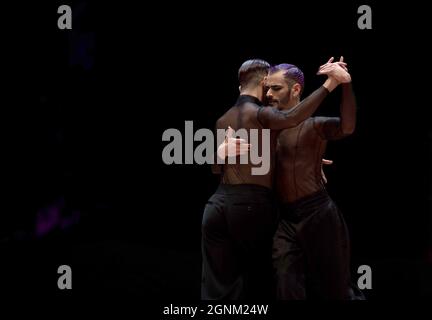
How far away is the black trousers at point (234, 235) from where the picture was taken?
139 inches

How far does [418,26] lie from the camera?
5.03 metres

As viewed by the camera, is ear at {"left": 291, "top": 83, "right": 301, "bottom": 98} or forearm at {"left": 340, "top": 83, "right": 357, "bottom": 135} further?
ear at {"left": 291, "top": 83, "right": 301, "bottom": 98}

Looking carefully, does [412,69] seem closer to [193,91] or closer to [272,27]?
[272,27]

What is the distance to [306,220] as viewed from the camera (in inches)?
143

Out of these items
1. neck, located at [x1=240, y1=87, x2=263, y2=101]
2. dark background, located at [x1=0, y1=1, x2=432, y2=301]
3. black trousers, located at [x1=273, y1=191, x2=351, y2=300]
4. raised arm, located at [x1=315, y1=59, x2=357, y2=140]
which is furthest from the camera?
dark background, located at [x1=0, y1=1, x2=432, y2=301]

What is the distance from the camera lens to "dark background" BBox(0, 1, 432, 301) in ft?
16.7

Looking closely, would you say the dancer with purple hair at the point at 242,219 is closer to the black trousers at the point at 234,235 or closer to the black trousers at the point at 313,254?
the black trousers at the point at 234,235

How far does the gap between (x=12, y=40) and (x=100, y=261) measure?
6.61ft

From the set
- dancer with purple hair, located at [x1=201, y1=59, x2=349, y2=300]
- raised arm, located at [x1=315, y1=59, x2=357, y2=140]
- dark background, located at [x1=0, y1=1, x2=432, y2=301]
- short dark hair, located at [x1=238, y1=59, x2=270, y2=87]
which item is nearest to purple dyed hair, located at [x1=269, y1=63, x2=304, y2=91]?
short dark hair, located at [x1=238, y1=59, x2=270, y2=87]

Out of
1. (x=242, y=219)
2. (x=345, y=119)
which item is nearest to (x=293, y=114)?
(x=345, y=119)

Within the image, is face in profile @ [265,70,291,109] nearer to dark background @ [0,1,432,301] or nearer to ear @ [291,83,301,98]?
ear @ [291,83,301,98]

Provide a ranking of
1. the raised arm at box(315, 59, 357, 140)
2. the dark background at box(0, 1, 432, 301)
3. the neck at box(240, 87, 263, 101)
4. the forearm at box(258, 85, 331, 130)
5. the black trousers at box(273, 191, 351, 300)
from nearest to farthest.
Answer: the forearm at box(258, 85, 331, 130), the raised arm at box(315, 59, 357, 140), the black trousers at box(273, 191, 351, 300), the neck at box(240, 87, 263, 101), the dark background at box(0, 1, 432, 301)

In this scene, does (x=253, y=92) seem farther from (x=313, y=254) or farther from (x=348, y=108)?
(x=313, y=254)
